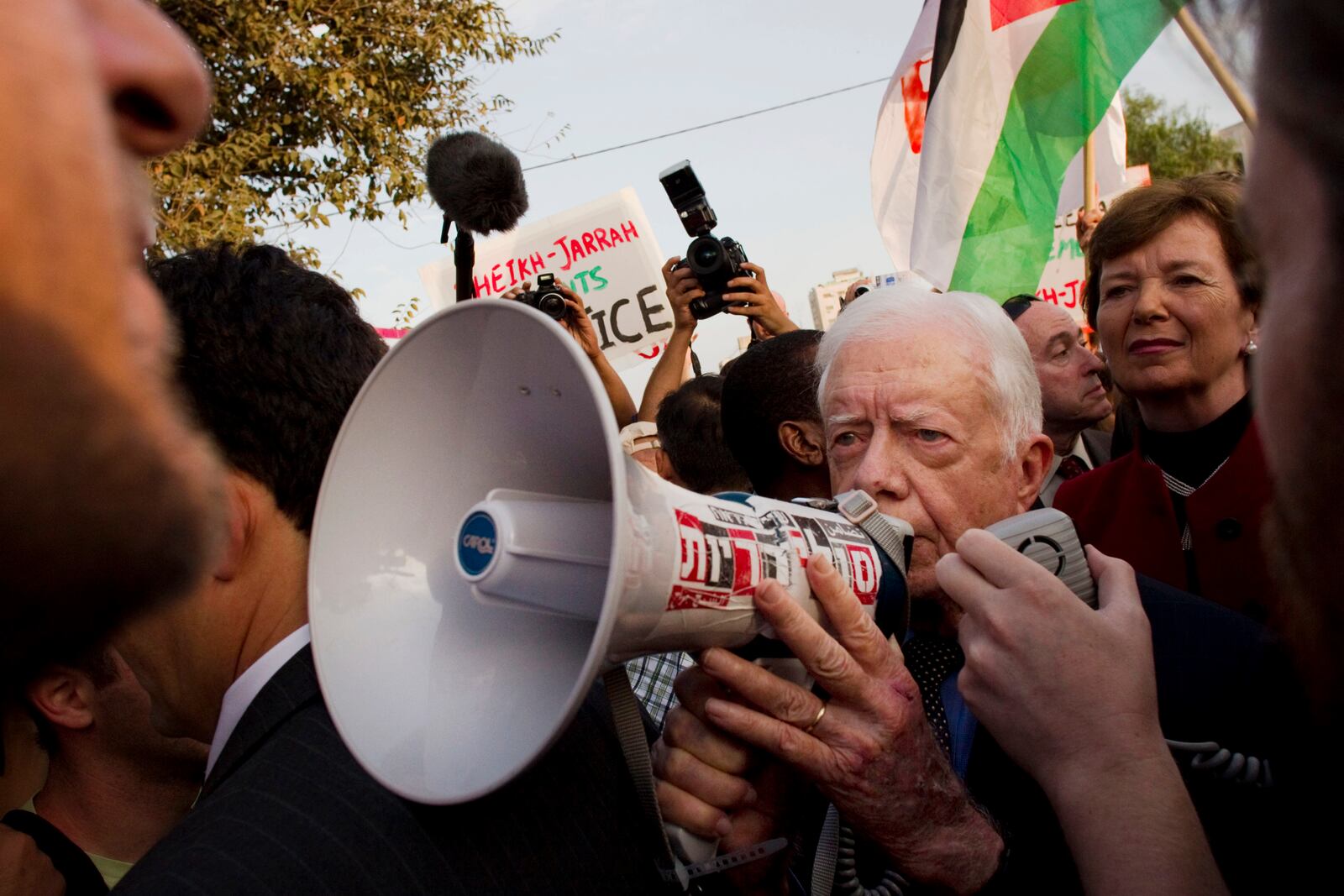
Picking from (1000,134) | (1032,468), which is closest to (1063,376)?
(1000,134)

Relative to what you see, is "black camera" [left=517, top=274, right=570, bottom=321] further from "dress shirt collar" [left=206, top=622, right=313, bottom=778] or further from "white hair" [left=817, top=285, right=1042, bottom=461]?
"dress shirt collar" [left=206, top=622, right=313, bottom=778]

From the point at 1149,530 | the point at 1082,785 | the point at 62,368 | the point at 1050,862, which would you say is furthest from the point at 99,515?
the point at 1149,530

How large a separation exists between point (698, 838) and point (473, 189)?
2.58m

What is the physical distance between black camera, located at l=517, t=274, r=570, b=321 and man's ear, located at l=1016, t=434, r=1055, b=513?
213cm

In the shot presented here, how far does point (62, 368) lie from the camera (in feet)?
1.73

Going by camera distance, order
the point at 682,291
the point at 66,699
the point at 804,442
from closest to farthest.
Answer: the point at 66,699, the point at 804,442, the point at 682,291

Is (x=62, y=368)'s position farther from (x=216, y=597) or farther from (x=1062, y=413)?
(x=1062, y=413)

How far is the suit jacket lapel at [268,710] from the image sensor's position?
1.29 m

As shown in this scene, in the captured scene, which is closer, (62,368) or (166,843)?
(62,368)

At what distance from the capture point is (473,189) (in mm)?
3426

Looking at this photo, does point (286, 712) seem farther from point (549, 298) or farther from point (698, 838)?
point (549, 298)

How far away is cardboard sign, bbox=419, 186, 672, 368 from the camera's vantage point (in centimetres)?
649

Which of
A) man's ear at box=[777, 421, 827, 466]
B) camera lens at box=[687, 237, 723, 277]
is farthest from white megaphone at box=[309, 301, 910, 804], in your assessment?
camera lens at box=[687, 237, 723, 277]

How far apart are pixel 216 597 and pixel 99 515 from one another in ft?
3.23
